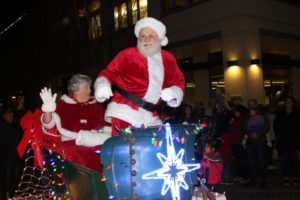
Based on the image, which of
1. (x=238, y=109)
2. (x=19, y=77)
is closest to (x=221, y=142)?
(x=238, y=109)

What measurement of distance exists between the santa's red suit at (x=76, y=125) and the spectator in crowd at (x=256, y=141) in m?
4.70

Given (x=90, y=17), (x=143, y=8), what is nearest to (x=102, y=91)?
(x=90, y=17)

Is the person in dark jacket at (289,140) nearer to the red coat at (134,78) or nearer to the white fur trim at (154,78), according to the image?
the red coat at (134,78)

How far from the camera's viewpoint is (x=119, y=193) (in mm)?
2529

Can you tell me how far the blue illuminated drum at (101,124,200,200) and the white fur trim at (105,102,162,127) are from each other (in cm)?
62

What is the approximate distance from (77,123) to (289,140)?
18.1 ft

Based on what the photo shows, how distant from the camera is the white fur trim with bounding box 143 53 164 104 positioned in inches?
132

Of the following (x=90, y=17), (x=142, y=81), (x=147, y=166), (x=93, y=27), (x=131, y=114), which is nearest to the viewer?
(x=147, y=166)

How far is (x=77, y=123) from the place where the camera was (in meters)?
4.03

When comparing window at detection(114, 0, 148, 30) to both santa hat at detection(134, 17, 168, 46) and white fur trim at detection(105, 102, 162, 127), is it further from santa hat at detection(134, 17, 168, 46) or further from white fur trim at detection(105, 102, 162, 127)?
white fur trim at detection(105, 102, 162, 127)

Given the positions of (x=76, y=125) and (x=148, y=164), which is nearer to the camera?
(x=148, y=164)

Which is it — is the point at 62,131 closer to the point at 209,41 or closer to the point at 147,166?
the point at 147,166

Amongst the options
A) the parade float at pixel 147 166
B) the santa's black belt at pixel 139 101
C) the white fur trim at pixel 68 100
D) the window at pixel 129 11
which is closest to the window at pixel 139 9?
the window at pixel 129 11

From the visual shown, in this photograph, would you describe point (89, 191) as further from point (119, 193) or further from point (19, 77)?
point (19, 77)
